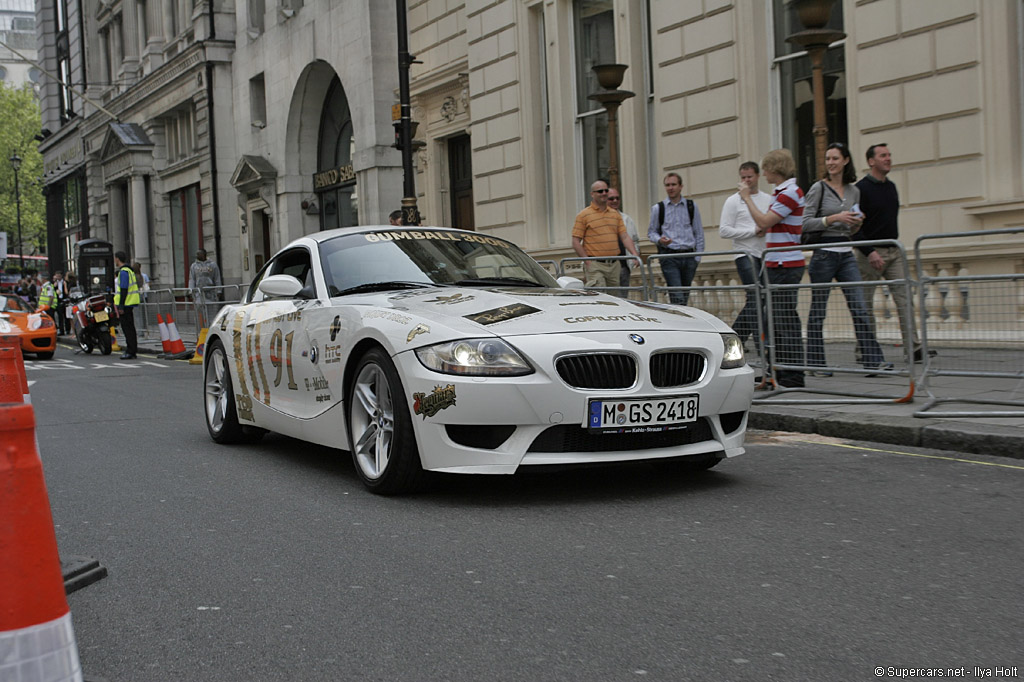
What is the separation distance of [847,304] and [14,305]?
19859 millimetres

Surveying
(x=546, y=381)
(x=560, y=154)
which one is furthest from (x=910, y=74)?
(x=546, y=381)

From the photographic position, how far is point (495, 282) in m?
6.83

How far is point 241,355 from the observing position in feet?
25.4

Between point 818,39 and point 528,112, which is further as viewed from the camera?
point 528,112

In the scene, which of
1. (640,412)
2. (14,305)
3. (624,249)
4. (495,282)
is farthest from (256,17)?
(640,412)

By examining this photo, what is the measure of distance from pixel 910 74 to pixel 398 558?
9.39 metres

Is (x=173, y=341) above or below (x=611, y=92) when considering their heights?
below

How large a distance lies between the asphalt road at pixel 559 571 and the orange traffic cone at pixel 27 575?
2.68 feet

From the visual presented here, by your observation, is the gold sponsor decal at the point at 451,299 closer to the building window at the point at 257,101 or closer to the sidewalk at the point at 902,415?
the sidewalk at the point at 902,415

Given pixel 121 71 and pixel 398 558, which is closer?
pixel 398 558

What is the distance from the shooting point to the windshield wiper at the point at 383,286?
6.61m

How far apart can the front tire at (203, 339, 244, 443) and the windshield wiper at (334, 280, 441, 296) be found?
1775 millimetres

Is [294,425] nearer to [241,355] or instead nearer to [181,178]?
[241,355]

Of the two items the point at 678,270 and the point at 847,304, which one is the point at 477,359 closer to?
the point at 847,304
